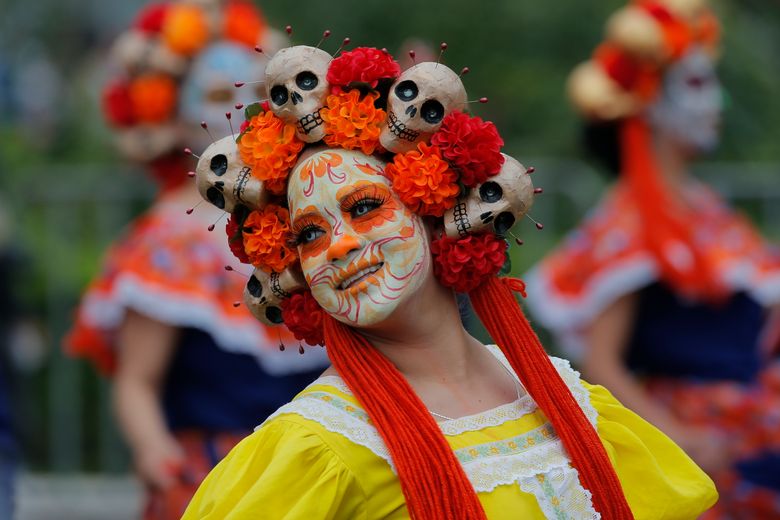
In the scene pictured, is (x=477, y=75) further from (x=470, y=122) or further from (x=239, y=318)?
(x=470, y=122)

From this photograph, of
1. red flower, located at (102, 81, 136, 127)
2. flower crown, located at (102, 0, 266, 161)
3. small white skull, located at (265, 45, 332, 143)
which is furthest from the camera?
red flower, located at (102, 81, 136, 127)

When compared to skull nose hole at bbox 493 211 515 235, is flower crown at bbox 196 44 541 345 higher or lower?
higher

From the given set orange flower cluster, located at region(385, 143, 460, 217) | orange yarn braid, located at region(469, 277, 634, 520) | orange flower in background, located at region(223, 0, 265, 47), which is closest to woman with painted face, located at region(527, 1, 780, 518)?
orange flower in background, located at region(223, 0, 265, 47)

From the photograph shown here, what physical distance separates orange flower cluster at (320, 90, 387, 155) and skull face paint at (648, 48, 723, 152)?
248 cm

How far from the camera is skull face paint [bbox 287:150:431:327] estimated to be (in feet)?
8.63

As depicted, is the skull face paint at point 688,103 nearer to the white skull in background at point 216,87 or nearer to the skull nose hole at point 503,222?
the white skull in background at point 216,87

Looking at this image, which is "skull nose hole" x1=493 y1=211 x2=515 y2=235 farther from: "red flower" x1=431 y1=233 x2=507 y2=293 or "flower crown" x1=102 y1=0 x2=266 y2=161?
"flower crown" x1=102 y1=0 x2=266 y2=161

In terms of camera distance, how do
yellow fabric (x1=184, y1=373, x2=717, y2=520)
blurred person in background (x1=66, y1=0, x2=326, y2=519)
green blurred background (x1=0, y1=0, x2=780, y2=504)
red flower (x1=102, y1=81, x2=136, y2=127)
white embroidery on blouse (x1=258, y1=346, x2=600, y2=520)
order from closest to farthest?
1. yellow fabric (x1=184, y1=373, x2=717, y2=520)
2. white embroidery on blouse (x1=258, y1=346, x2=600, y2=520)
3. blurred person in background (x1=66, y1=0, x2=326, y2=519)
4. red flower (x1=102, y1=81, x2=136, y2=127)
5. green blurred background (x1=0, y1=0, x2=780, y2=504)

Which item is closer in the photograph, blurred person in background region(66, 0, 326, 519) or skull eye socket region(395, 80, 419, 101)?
skull eye socket region(395, 80, 419, 101)

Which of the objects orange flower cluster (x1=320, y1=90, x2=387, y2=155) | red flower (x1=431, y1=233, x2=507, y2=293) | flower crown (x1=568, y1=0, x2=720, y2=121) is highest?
flower crown (x1=568, y1=0, x2=720, y2=121)

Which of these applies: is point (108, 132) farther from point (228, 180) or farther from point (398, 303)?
point (398, 303)

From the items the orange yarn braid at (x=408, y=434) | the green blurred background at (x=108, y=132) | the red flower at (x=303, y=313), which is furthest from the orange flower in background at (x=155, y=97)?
the orange yarn braid at (x=408, y=434)

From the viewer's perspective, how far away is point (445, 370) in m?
2.77

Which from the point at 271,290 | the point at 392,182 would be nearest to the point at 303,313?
the point at 271,290
